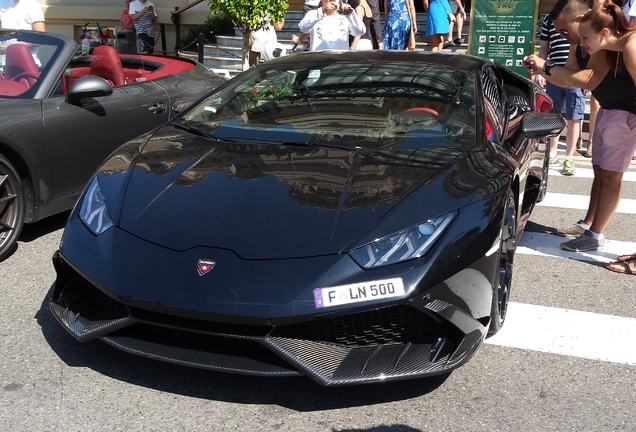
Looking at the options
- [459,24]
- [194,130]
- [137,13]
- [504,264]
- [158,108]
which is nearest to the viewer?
[504,264]

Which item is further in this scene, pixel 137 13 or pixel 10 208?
pixel 137 13

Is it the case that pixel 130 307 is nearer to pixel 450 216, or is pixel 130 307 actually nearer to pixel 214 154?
pixel 214 154

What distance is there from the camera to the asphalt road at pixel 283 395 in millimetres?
3023

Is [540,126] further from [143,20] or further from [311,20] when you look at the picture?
[143,20]

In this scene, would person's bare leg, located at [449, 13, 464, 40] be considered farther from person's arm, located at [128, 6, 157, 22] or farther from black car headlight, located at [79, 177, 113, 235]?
black car headlight, located at [79, 177, 113, 235]

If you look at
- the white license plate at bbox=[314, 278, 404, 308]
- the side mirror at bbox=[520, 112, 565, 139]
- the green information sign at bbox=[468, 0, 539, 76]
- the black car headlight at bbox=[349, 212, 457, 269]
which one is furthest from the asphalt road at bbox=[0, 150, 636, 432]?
the green information sign at bbox=[468, 0, 539, 76]

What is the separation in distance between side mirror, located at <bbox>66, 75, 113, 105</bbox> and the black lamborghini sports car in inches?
41.8

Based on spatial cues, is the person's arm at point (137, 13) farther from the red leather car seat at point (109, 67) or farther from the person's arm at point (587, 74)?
the person's arm at point (587, 74)

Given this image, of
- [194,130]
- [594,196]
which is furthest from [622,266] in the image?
[194,130]

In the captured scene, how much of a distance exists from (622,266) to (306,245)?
109 inches

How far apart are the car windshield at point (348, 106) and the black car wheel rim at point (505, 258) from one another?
43 cm

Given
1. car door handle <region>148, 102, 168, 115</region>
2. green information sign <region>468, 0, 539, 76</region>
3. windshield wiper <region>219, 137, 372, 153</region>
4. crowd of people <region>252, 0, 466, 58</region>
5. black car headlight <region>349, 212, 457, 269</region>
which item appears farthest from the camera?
green information sign <region>468, 0, 539, 76</region>

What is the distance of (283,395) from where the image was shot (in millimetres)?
3223

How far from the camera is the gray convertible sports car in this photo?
4828 mm
